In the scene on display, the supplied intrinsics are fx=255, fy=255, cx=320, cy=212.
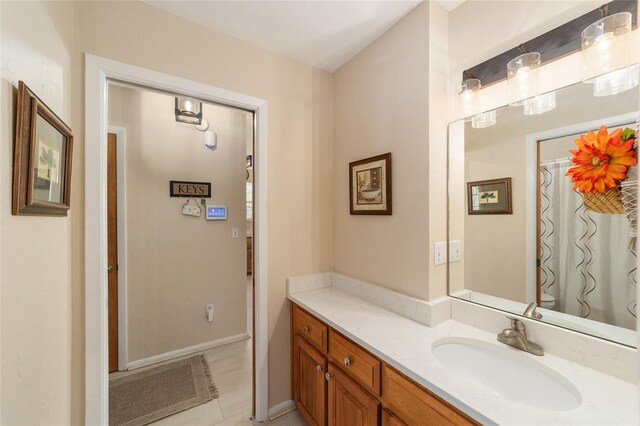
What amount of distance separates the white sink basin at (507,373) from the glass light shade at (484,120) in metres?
1.03

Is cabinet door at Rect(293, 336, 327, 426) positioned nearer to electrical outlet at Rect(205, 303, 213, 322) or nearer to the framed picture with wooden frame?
electrical outlet at Rect(205, 303, 213, 322)

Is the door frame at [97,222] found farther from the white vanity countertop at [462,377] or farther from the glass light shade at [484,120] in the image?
the glass light shade at [484,120]

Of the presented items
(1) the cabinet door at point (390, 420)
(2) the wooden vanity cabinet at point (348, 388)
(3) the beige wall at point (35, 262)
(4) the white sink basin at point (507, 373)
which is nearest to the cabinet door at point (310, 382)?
(2) the wooden vanity cabinet at point (348, 388)

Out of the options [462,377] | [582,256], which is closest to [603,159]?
[582,256]

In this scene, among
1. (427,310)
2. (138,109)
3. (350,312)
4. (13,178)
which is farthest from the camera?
(138,109)

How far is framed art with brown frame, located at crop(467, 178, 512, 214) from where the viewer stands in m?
1.25

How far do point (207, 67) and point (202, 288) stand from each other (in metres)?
1.99

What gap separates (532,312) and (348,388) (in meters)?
0.91

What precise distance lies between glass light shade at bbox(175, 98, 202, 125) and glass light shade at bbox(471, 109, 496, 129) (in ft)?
7.74

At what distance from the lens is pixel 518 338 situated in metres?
1.06

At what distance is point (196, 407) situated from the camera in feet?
6.03

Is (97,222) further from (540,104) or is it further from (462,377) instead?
(540,104)

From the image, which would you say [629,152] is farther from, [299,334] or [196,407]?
[196,407]

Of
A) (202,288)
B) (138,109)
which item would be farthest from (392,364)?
(138,109)
